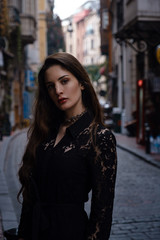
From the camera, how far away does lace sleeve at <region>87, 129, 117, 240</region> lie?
2170 millimetres

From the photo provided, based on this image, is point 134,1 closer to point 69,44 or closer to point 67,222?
point 67,222

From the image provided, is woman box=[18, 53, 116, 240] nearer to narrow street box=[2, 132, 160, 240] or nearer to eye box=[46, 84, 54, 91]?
eye box=[46, 84, 54, 91]

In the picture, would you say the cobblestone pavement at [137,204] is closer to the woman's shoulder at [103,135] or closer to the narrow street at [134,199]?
the narrow street at [134,199]

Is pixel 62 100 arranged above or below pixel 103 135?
above

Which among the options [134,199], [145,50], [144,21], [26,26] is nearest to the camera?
[134,199]

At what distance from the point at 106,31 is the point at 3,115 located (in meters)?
17.4

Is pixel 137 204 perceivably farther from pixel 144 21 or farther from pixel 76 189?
pixel 144 21

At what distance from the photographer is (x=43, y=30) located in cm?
4656

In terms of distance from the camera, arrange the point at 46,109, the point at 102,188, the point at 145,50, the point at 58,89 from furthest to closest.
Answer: the point at 145,50, the point at 46,109, the point at 58,89, the point at 102,188

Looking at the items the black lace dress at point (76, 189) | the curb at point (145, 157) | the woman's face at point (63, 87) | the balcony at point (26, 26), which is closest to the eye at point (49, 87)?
the woman's face at point (63, 87)

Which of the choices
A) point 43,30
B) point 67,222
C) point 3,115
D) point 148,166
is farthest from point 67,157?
point 43,30

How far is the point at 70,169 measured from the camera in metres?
2.22

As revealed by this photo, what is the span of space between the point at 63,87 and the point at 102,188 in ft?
1.89

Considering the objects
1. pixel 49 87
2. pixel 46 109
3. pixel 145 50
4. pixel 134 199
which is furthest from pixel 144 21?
pixel 49 87
